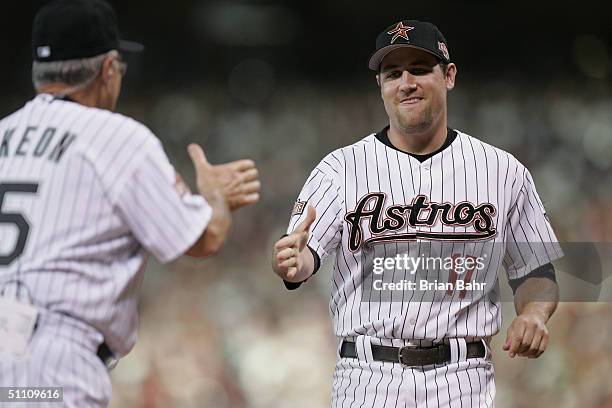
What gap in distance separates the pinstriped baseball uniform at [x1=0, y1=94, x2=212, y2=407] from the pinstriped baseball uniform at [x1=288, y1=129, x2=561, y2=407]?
0.75 metres

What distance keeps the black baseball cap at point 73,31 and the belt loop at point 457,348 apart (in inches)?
44.5

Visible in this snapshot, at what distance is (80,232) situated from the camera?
179 cm

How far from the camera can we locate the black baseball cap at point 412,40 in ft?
8.70

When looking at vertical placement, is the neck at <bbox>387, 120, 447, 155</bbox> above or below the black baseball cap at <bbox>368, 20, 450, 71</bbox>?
below

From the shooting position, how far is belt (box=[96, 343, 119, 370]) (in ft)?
6.10

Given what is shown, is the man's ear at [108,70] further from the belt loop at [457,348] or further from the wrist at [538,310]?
the wrist at [538,310]

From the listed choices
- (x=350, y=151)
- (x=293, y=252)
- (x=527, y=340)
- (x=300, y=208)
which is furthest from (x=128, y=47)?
(x=527, y=340)

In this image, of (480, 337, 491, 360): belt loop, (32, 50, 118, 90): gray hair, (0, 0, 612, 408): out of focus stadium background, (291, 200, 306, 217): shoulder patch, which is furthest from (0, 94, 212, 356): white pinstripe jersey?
(0, 0, 612, 408): out of focus stadium background

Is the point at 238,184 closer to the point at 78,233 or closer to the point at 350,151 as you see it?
the point at 78,233

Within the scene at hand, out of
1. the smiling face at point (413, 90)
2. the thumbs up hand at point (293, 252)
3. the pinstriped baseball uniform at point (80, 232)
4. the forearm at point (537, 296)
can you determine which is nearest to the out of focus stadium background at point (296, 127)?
the forearm at point (537, 296)

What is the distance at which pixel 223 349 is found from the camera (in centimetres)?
467

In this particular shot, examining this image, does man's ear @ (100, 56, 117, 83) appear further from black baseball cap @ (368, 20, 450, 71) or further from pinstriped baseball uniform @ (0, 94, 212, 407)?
black baseball cap @ (368, 20, 450, 71)

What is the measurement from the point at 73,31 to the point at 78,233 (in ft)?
1.33

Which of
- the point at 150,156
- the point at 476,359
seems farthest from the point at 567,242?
the point at 150,156
